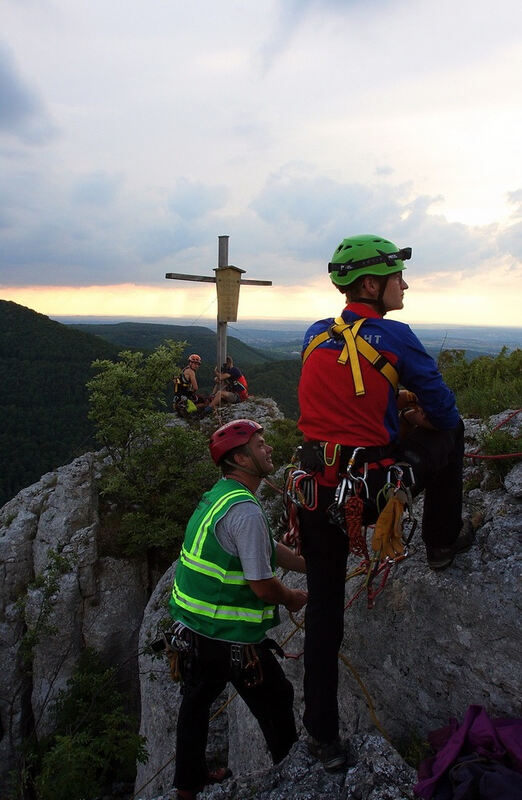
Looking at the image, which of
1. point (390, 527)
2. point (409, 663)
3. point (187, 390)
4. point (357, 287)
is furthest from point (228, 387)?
point (390, 527)

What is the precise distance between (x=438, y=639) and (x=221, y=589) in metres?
Result: 1.72

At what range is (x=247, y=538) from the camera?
306 centimetres

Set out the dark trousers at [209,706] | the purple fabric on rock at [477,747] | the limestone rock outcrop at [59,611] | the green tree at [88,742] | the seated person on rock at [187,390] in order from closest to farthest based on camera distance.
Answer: the purple fabric on rock at [477,747] → the dark trousers at [209,706] → the green tree at [88,742] → the limestone rock outcrop at [59,611] → the seated person on rock at [187,390]

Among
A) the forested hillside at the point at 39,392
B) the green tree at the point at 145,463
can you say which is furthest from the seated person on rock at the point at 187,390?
the forested hillside at the point at 39,392

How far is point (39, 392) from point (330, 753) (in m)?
86.5

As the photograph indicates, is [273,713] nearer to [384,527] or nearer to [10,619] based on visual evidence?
[384,527]

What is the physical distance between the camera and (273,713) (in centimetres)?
355

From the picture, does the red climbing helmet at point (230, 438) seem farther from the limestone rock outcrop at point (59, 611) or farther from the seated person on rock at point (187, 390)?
the seated person on rock at point (187, 390)

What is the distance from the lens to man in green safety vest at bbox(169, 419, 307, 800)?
123 inches

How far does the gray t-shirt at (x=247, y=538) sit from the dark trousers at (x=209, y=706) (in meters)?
0.73

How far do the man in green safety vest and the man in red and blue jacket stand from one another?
342 mm

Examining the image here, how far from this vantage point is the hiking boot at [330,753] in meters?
3.07

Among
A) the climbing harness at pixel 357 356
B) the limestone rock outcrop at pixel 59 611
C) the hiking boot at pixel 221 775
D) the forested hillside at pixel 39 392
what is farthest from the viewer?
the forested hillside at pixel 39 392

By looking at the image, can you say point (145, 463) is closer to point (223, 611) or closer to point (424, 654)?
point (223, 611)
